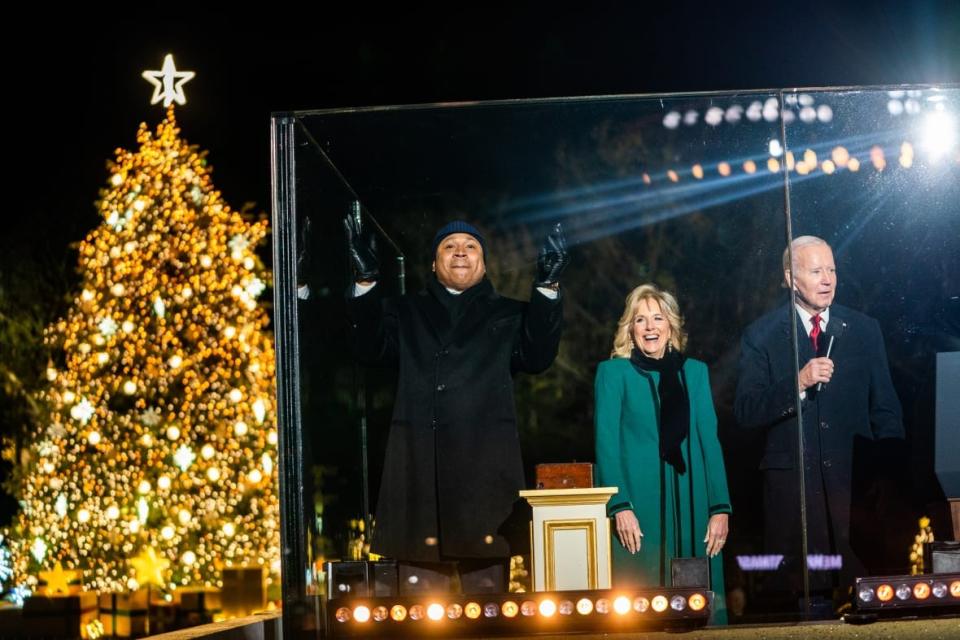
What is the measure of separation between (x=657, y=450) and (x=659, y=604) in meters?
0.58

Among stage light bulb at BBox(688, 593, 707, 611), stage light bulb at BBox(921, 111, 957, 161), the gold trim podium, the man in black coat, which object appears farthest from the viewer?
stage light bulb at BBox(921, 111, 957, 161)

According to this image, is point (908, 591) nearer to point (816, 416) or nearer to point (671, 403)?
point (816, 416)

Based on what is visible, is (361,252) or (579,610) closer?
(579,610)

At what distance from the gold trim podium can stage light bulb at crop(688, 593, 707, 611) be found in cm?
31

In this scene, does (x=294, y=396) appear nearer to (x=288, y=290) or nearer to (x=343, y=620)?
(x=288, y=290)

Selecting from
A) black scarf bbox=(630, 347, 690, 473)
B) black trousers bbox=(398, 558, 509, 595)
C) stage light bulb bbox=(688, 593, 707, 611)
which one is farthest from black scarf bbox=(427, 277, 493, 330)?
stage light bulb bbox=(688, 593, 707, 611)

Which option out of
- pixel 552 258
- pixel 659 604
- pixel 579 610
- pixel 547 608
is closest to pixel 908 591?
pixel 659 604

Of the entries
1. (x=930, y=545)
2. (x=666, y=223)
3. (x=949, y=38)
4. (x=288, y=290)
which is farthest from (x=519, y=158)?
(x=949, y=38)

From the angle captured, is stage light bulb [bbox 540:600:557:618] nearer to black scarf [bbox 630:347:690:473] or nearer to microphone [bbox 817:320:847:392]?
black scarf [bbox 630:347:690:473]

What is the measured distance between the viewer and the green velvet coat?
5.18 m

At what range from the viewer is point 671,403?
5.26 meters

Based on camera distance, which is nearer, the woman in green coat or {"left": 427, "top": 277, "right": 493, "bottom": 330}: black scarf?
the woman in green coat

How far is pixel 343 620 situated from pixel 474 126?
1.91m

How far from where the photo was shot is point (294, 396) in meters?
5.27
